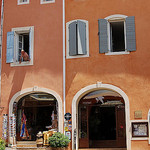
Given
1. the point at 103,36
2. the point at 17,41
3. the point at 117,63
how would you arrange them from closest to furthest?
the point at 117,63 < the point at 103,36 < the point at 17,41

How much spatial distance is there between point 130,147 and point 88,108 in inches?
127

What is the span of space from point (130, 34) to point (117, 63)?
1441 millimetres

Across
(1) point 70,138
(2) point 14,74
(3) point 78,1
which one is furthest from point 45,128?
(3) point 78,1

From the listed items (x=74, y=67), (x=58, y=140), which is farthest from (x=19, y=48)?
(x=58, y=140)

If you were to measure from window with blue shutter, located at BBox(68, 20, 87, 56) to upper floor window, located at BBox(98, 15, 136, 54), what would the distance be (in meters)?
0.75

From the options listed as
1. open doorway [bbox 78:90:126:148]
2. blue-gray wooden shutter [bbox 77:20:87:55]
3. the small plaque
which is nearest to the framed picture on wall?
the small plaque

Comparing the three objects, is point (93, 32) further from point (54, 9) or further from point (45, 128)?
point (45, 128)

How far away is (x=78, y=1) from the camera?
49.0ft

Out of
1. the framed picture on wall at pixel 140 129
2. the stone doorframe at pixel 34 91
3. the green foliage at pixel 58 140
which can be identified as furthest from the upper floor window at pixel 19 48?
the framed picture on wall at pixel 140 129

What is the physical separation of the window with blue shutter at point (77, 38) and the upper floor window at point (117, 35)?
753 millimetres

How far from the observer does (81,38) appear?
14312 millimetres

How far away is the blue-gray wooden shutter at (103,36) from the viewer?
46.2 ft

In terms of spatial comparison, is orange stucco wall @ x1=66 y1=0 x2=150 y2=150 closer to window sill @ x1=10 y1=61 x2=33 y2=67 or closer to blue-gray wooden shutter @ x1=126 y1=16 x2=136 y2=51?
blue-gray wooden shutter @ x1=126 y1=16 x2=136 y2=51

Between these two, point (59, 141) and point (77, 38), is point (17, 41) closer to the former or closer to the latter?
point (77, 38)
